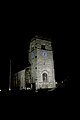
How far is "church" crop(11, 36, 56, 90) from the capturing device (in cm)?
3484

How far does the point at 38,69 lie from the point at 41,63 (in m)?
1.88

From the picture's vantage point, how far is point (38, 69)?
35.0 metres

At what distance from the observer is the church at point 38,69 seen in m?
34.8

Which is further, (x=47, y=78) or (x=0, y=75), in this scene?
(x=0, y=75)

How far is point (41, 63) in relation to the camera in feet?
118

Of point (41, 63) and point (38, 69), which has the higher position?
point (41, 63)

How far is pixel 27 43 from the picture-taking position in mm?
40844

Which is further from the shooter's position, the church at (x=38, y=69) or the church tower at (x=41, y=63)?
the church at (x=38, y=69)

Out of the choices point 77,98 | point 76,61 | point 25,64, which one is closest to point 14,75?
point 25,64

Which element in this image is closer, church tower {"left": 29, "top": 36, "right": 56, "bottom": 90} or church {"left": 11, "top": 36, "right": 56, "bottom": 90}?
church tower {"left": 29, "top": 36, "right": 56, "bottom": 90}

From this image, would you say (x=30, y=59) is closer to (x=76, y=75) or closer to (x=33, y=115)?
(x=76, y=75)

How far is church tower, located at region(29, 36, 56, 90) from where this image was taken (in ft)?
114

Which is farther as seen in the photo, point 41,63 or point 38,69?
point 41,63

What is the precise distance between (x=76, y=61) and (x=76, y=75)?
4.22 ft
